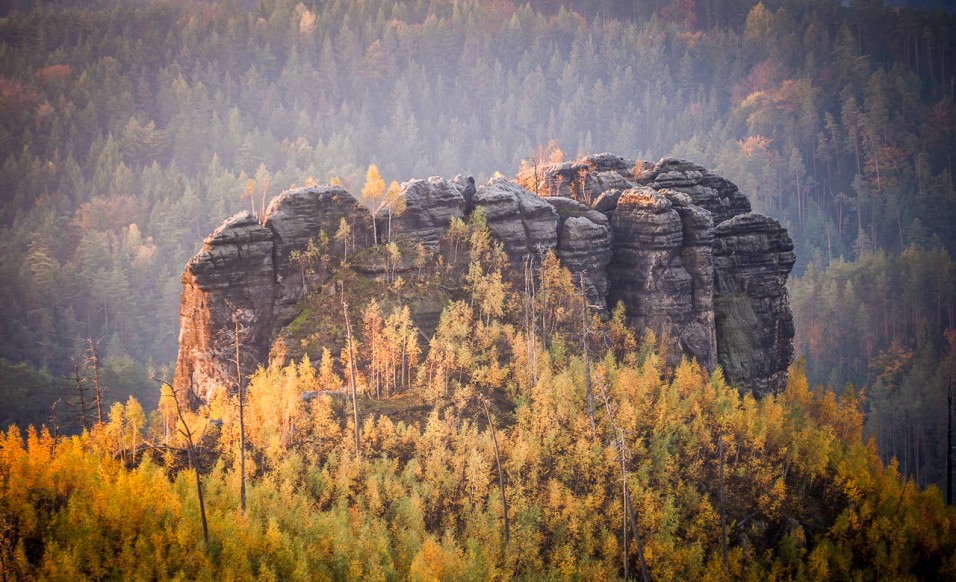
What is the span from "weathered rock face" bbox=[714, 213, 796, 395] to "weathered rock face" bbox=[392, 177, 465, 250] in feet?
89.3

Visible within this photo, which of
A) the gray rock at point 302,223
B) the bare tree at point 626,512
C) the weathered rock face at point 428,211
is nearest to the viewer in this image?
the bare tree at point 626,512

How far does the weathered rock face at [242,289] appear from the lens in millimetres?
61781

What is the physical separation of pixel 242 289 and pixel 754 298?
160ft

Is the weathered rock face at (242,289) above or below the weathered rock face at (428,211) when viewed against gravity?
below

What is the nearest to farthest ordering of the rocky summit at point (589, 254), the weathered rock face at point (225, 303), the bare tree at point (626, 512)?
the bare tree at point (626, 512), the weathered rock face at point (225, 303), the rocky summit at point (589, 254)

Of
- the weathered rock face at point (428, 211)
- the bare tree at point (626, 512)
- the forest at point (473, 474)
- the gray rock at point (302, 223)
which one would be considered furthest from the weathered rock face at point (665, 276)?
the gray rock at point (302, 223)

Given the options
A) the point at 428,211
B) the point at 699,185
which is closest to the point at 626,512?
the point at 428,211

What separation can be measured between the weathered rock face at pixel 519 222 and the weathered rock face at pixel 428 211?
9.06ft

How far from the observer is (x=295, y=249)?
213 ft

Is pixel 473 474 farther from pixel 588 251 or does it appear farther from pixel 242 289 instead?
pixel 588 251

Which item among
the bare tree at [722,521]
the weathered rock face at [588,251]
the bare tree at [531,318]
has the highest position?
the weathered rock face at [588,251]

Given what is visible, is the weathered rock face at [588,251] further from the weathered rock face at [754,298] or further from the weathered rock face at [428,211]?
the weathered rock face at [754,298]

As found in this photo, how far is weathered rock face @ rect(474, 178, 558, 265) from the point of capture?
70.0 meters

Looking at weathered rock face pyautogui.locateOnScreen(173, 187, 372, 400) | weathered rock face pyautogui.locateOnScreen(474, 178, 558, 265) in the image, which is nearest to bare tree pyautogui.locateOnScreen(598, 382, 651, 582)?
weathered rock face pyautogui.locateOnScreen(474, 178, 558, 265)
